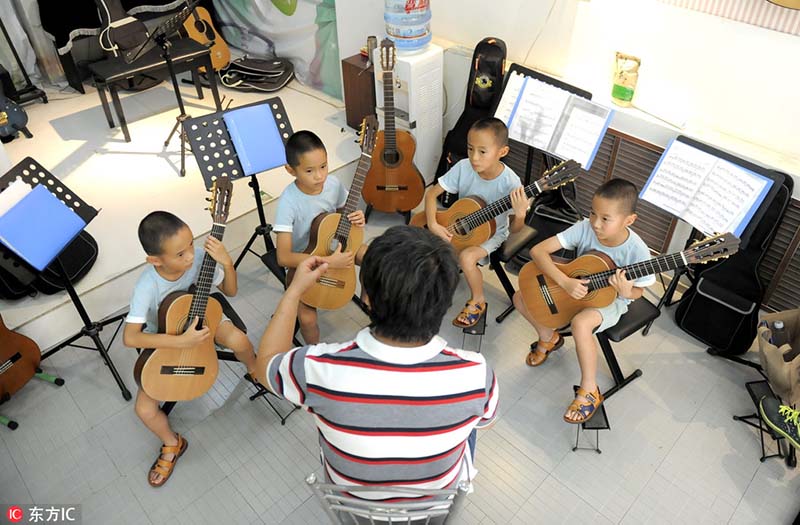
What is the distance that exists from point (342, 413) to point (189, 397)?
1.21 metres

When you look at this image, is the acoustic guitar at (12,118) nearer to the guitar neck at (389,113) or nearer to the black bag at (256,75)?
the black bag at (256,75)

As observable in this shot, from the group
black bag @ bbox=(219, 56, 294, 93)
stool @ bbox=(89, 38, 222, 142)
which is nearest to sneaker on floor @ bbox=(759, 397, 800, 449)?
stool @ bbox=(89, 38, 222, 142)

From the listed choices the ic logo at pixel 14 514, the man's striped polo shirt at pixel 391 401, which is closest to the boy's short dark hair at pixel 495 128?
the man's striped polo shirt at pixel 391 401

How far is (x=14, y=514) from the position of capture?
2234 millimetres

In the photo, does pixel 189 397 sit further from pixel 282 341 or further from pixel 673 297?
pixel 673 297

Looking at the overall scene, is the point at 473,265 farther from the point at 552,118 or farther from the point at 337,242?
the point at 552,118

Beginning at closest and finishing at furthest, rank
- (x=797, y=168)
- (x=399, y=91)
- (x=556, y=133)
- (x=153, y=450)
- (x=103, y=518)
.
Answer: (x=103, y=518) → (x=153, y=450) → (x=797, y=168) → (x=556, y=133) → (x=399, y=91)

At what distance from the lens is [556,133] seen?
3.04m

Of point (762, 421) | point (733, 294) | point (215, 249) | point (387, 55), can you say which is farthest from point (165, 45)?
point (762, 421)

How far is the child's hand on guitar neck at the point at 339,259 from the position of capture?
2.47 m

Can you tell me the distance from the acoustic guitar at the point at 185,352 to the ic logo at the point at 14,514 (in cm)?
71

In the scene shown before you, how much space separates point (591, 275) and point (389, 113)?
1.55 metres

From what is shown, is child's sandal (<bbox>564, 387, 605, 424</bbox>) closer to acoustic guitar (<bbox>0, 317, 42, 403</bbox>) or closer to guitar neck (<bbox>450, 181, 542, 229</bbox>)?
guitar neck (<bbox>450, 181, 542, 229</bbox>)

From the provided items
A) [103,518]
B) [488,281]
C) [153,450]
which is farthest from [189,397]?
[488,281]
